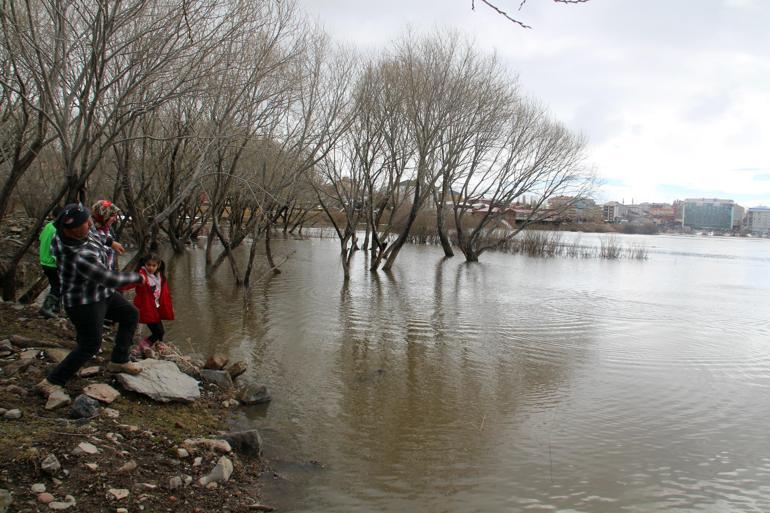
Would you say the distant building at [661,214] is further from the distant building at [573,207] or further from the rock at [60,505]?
the rock at [60,505]

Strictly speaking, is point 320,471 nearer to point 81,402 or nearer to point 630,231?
point 81,402

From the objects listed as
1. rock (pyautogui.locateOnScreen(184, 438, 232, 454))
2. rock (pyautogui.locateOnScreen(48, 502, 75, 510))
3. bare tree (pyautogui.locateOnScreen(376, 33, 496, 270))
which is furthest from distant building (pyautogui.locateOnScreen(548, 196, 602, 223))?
rock (pyautogui.locateOnScreen(48, 502, 75, 510))

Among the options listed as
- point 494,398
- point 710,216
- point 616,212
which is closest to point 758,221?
point 710,216

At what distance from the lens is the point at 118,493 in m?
3.38

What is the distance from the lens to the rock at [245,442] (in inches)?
178

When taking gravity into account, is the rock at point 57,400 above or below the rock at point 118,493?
above

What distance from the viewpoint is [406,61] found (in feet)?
65.9

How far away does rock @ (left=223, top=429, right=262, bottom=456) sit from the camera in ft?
14.8

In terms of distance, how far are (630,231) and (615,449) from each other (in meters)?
93.8

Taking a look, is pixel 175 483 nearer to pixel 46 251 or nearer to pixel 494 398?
pixel 494 398

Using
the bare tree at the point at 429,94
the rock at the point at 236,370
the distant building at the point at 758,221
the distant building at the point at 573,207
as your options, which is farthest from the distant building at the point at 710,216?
the rock at the point at 236,370

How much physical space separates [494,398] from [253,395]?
2.87 meters

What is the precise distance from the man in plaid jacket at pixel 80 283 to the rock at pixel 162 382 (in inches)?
21.4

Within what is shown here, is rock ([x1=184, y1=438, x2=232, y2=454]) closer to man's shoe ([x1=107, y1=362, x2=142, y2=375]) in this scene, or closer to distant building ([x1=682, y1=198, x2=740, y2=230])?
man's shoe ([x1=107, y1=362, x2=142, y2=375])
